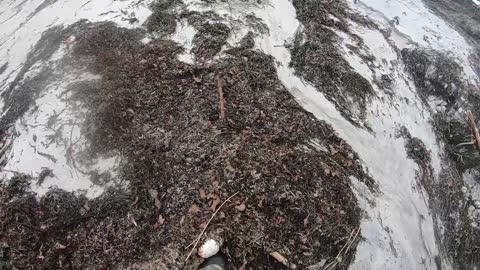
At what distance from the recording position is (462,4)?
7.41 metres

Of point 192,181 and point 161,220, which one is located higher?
point 192,181

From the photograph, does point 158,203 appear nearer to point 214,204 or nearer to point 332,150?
point 214,204

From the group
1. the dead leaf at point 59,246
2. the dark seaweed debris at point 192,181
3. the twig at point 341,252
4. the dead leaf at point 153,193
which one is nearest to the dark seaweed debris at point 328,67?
the dark seaweed debris at point 192,181

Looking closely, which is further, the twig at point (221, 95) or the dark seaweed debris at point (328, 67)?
the dark seaweed debris at point (328, 67)

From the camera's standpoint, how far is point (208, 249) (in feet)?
9.30

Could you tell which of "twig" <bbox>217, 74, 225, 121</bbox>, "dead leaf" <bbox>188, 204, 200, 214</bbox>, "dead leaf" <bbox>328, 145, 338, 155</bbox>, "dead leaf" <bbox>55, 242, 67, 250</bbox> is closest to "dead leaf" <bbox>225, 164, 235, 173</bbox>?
"dead leaf" <bbox>188, 204, 200, 214</bbox>

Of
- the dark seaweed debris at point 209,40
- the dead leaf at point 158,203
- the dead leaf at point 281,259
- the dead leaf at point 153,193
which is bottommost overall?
the dead leaf at point 281,259

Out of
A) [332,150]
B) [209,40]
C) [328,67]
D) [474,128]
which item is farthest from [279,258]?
[474,128]

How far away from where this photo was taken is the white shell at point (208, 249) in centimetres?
283

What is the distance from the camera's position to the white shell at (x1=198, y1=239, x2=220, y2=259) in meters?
2.83

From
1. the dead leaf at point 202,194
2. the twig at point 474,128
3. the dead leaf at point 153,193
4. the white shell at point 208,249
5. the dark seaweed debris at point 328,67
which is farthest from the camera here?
the twig at point 474,128

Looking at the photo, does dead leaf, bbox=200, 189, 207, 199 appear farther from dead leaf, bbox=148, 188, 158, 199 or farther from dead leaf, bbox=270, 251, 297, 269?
dead leaf, bbox=270, 251, 297, 269

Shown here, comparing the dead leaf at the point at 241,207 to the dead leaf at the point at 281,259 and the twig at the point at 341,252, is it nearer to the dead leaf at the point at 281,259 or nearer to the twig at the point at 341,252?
the dead leaf at the point at 281,259

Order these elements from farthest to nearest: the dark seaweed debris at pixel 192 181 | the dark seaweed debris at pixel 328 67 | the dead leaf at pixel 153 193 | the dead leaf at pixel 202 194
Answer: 1. the dark seaweed debris at pixel 328 67
2. the dead leaf at pixel 153 193
3. the dead leaf at pixel 202 194
4. the dark seaweed debris at pixel 192 181
